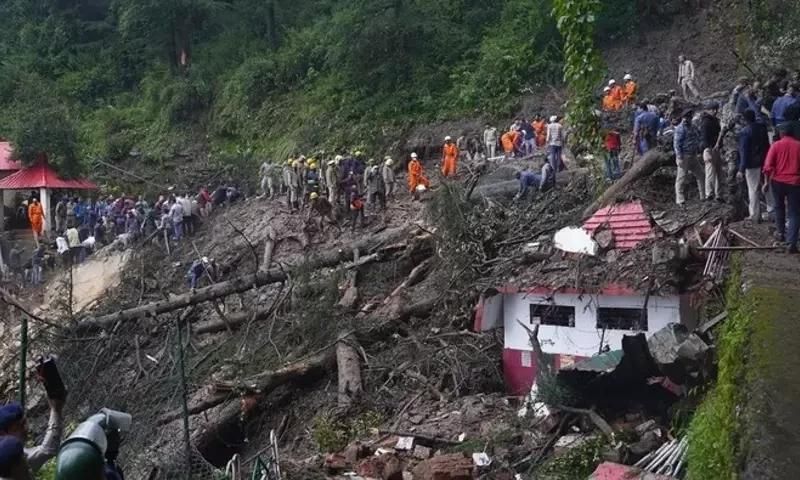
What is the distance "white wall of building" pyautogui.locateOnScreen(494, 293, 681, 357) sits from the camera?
10758 millimetres

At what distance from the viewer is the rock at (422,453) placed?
9654 mm

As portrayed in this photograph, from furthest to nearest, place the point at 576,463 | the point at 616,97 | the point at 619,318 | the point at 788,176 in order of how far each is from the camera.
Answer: the point at 616,97, the point at 619,318, the point at 788,176, the point at 576,463

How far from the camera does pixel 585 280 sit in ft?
37.0

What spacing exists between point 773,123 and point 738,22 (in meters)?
14.9

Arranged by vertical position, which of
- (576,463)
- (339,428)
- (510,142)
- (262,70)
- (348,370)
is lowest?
(339,428)

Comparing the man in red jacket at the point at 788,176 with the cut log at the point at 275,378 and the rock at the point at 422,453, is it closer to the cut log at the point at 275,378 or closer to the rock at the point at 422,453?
the rock at the point at 422,453

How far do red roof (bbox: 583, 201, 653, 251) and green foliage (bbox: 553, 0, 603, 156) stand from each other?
2747 mm

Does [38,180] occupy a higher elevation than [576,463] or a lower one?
lower

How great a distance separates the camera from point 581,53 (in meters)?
13.9

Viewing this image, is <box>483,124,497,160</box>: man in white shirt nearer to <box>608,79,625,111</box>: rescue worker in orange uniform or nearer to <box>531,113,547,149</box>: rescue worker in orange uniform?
<box>531,113,547,149</box>: rescue worker in orange uniform

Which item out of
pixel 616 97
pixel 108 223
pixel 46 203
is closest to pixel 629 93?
pixel 616 97

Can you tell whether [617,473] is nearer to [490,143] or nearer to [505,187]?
[505,187]

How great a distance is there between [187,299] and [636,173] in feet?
27.7

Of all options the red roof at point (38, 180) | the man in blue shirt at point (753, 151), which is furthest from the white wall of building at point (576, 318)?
the red roof at point (38, 180)
